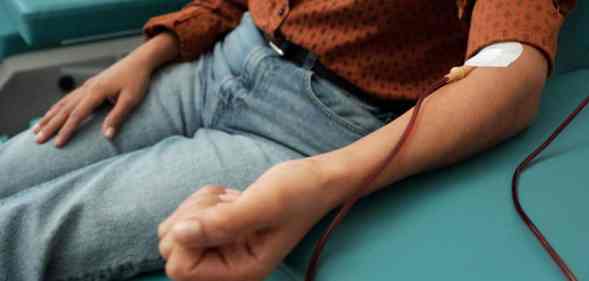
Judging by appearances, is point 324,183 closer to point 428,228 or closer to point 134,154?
point 428,228

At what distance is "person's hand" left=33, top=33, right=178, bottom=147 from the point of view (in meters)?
0.64

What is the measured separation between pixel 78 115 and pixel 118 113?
0.05 m

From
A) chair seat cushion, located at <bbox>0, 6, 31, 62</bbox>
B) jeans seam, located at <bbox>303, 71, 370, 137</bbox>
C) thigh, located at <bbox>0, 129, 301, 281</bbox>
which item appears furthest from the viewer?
chair seat cushion, located at <bbox>0, 6, 31, 62</bbox>

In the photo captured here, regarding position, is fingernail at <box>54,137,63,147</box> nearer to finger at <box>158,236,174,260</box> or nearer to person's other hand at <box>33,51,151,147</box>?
person's other hand at <box>33,51,151,147</box>

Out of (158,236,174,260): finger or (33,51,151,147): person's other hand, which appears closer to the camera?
(158,236,174,260): finger

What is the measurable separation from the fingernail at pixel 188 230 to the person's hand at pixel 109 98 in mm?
335

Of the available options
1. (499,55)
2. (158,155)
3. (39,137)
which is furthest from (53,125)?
(499,55)

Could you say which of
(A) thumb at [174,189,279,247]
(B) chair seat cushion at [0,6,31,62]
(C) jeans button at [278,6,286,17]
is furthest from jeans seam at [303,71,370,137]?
(B) chair seat cushion at [0,6,31,62]

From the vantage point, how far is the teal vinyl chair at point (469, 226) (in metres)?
0.41

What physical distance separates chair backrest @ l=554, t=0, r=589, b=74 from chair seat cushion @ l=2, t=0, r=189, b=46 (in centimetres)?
74

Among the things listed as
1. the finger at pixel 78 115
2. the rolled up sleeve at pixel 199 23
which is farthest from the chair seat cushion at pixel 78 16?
the finger at pixel 78 115

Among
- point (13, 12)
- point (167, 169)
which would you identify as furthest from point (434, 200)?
point (13, 12)

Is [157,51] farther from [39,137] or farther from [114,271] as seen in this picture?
[114,271]

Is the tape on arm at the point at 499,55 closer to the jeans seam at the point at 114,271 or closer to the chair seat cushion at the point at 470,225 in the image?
the chair seat cushion at the point at 470,225
